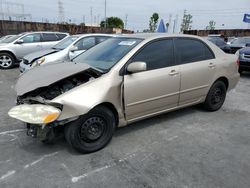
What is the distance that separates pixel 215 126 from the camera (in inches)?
164

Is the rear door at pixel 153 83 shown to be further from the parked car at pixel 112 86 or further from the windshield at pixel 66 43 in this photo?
the windshield at pixel 66 43

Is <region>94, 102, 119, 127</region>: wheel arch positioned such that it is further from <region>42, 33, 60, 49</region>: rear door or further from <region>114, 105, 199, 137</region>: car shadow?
<region>42, 33, 60, 49</region>: rear door

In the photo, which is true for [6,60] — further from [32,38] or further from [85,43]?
[85,43]

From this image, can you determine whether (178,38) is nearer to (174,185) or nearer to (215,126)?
(215,126)

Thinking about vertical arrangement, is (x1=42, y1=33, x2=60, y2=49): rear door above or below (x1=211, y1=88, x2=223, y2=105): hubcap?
above

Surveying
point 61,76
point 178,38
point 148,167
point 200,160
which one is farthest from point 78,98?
point 178,38

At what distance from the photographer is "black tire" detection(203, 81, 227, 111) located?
15.3ft

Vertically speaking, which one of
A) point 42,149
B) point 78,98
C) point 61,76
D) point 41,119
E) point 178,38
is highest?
point 178,38

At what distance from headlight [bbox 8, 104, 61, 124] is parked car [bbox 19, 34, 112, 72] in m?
4.06

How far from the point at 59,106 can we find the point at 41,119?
259 millimetres

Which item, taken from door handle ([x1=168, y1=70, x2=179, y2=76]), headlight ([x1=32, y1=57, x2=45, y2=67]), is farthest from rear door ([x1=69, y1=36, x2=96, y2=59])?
door handle ([x1=168, y1=70, x2=179, y2=76])

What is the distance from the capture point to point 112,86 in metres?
3.16

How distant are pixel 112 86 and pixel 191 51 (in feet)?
6.32

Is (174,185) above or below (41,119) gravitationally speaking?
below
